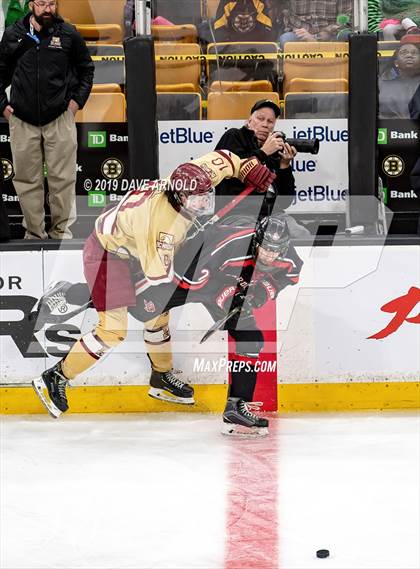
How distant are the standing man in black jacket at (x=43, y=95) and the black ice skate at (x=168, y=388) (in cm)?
98

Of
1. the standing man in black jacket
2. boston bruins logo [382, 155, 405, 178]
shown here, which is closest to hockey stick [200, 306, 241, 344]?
the standing man in black jacket

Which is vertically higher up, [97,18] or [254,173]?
[97,18]

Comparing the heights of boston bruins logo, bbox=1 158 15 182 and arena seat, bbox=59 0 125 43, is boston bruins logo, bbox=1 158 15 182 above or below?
below

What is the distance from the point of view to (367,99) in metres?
5.84

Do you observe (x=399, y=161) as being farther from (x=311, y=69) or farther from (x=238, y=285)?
(x=238, y=285)

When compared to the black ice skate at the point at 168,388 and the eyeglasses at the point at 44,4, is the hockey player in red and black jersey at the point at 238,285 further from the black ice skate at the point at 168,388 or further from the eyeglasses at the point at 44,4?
the eyeglasses at the point at 44,4

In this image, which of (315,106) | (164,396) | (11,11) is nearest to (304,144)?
(315,106)

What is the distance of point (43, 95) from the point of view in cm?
589

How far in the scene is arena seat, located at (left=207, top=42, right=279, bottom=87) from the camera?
6031mm

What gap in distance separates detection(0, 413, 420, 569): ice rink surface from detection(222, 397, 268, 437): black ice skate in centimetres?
6

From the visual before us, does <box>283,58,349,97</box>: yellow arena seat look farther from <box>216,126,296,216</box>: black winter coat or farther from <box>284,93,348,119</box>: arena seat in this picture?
<box>216,126,296,216</box>: black winter coat

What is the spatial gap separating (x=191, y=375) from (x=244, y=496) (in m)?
1.28

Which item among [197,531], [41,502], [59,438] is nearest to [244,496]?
[197,531]

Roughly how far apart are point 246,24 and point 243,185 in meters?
0.86
